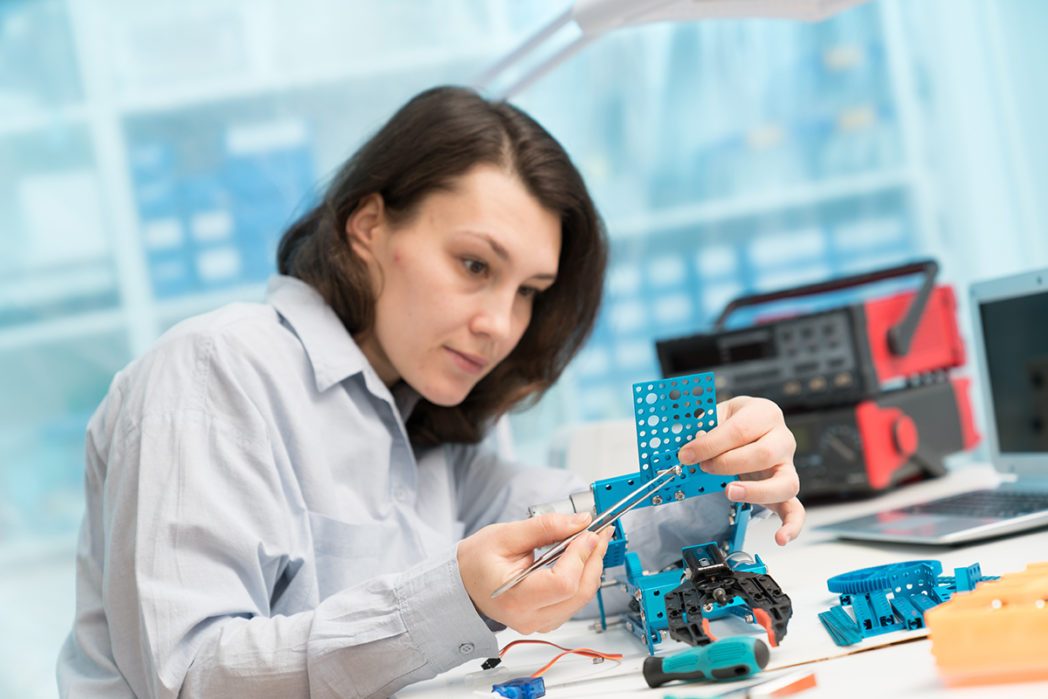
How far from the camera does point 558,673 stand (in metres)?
0.80

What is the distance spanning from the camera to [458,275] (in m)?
1.11

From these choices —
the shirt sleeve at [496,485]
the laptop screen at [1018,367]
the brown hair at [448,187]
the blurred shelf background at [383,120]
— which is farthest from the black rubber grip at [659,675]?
the blurred shelf background at [383,120]

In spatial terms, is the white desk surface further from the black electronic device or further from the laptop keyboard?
the black electronic device

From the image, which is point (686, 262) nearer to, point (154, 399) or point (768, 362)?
point (768, 362)

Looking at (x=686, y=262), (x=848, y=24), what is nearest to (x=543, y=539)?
(x=686, y=262)

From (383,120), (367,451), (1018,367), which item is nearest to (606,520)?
(367,451)

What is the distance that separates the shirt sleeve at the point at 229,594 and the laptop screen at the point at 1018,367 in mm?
890

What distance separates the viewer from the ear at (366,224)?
1.20 m

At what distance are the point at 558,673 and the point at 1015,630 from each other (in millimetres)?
356

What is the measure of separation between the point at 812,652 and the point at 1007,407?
80 centimetres

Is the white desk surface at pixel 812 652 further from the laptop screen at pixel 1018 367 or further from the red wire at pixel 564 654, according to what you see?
the laptop screen at pixel 1018 367

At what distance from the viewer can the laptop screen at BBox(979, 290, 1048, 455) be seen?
1.29 metres

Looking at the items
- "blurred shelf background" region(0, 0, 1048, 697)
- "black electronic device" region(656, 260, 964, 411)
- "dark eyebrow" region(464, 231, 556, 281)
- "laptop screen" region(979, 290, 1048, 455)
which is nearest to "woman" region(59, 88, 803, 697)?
"dark eyebrow" region(464, 231, 556, 281)

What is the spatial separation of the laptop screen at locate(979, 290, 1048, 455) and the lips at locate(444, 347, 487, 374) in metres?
0.73
